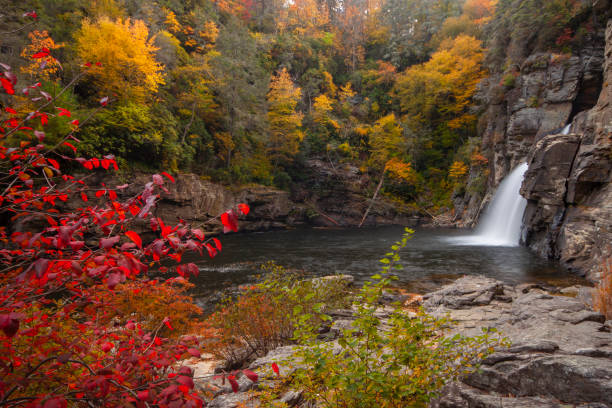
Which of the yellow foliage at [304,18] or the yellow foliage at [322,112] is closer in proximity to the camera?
the yellow foliage at [322,112]

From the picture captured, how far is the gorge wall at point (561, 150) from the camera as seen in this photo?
943 centimetres

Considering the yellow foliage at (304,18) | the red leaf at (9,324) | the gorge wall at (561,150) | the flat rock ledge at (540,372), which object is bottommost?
the flat rock ledge at (540,372)

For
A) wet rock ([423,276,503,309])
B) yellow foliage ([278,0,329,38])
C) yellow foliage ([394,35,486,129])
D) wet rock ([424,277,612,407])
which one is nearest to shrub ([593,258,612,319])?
wet rock ([424,277,612,407])

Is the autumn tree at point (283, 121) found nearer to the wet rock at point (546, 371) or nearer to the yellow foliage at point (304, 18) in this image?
the yellow foliage at point (304, 18)

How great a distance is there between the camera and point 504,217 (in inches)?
651

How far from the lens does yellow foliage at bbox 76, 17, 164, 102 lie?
1398 centimetres

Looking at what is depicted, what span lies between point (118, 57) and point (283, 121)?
45.9 feet

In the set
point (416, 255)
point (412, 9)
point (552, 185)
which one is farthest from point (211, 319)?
point (412, 9)

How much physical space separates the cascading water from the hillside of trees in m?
6.32

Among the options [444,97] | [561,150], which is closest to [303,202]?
[444,97]

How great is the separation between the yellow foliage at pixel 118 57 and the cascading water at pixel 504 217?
756 inches

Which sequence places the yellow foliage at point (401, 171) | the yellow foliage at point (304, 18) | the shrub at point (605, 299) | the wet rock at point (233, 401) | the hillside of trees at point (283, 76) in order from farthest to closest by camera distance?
the yellow foliage at point (304, 18)
the yellow foliage at point (401, 171)
the hillside of trees at point (283, 76)
the shrub at point (605, 299)
the wet rock at point (233, 401)

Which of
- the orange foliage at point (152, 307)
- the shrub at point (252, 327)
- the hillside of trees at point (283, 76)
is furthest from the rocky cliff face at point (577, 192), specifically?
the orange foliage at point (152, 307)

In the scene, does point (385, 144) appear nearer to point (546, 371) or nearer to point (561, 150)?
point (561, 150)
